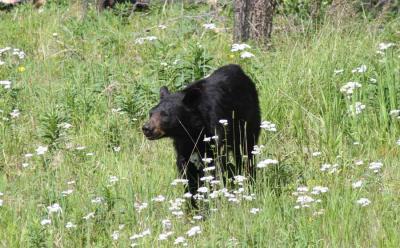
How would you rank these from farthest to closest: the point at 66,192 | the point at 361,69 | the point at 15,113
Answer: the point at 15,113
the point at 361,69
the point at 66,192

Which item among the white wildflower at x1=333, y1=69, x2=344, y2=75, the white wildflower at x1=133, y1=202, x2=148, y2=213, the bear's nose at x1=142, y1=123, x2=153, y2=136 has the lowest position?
the white wildflower at x1=133, y1=202, x2=148, y2=213

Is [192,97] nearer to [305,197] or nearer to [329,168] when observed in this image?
[329,168]

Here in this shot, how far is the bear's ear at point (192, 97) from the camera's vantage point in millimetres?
6367

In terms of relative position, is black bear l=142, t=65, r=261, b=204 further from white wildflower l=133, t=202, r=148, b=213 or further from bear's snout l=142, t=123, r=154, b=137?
white wildflower l=133, t=202, r=148, b=213

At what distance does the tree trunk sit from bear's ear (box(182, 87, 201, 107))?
322 centimetres

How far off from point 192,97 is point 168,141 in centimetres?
114

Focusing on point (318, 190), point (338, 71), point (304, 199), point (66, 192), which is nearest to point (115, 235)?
point (66, 192)

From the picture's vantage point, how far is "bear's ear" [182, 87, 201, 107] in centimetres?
637

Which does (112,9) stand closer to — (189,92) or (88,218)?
(189,92)

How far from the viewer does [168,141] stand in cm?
747

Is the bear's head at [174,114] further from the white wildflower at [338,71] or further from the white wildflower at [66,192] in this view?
the white wildflower at [338,71]

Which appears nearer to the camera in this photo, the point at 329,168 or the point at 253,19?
the point at 329,168

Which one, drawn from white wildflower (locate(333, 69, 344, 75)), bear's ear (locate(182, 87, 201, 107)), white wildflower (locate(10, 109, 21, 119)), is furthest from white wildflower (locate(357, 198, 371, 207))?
white wildflower (locate(10, 109, 21, 119))

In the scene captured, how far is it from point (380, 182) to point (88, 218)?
73.9 inches
